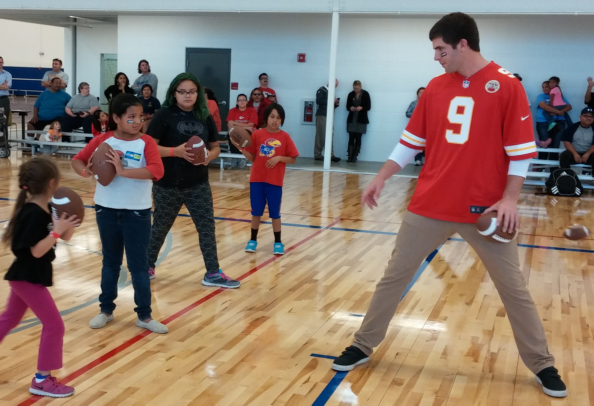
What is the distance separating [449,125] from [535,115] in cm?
1123

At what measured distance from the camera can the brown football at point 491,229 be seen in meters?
2.95

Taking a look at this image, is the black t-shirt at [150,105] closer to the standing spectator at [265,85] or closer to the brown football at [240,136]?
the standing spectator at [265,85]

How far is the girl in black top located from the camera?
2.90m

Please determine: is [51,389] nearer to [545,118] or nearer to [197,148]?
[197,148]

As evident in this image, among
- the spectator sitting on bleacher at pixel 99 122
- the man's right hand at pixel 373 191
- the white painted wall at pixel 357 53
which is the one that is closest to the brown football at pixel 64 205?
the man's right hand at pixel 373 191

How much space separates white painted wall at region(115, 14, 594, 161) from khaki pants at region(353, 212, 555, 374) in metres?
10.9

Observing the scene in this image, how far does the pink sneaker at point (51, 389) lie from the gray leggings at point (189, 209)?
69.8 inches

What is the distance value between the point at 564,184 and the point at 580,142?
1.00 meters

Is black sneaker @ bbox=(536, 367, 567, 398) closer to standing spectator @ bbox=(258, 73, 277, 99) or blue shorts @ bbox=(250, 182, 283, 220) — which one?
blue shorts @ bbox=(250, 182, 283, 220)

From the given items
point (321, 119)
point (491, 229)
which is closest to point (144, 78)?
point (321, 119)

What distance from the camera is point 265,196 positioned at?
5945 mm

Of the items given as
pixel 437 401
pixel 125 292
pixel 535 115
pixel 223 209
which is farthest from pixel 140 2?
pixel 437 401

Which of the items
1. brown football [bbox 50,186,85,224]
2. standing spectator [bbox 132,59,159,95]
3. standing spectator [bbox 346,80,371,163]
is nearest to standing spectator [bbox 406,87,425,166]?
standing spectator [bbox 346,80,371,163]

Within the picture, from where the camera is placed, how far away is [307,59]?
1446 cm
